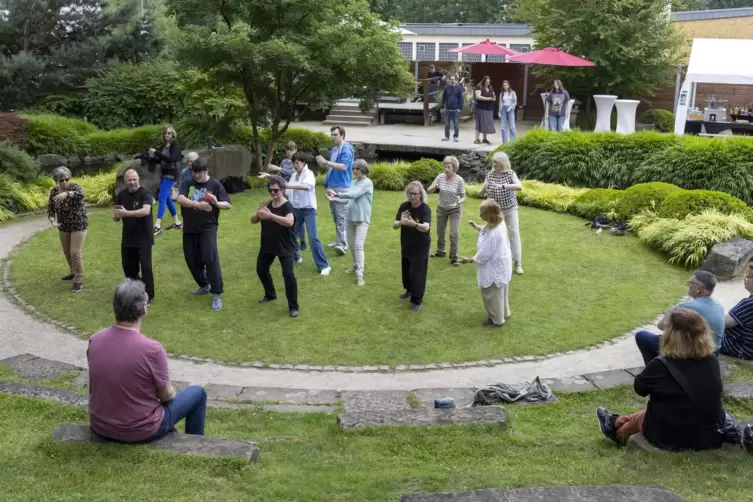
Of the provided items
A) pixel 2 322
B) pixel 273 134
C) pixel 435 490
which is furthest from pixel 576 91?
pixel 435 490

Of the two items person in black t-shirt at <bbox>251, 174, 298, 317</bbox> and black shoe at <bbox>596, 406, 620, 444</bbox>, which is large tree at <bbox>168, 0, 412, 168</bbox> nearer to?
person in black t-shirt at <bbox>251, 174, 298, 317</bbox>

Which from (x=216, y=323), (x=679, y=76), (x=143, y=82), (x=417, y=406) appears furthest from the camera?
(x=679, y=76)

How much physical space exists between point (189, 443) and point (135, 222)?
4.78 meters

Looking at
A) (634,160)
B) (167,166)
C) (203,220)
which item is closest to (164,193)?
(167,166)

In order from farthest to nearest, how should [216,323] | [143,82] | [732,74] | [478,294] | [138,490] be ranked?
[143,82] < [732,74] < [478,294] < [216,323] < [138,490]

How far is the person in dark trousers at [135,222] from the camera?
9.17 meters

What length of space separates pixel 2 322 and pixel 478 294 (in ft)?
19.0

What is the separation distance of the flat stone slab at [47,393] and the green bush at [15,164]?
1048 centimetres

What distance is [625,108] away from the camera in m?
20.4

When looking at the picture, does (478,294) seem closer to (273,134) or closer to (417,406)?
(417,406)

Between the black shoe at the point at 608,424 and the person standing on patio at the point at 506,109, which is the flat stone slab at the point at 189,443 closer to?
the black shoe at the point at 608,424

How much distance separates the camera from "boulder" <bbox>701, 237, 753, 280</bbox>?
10984mm

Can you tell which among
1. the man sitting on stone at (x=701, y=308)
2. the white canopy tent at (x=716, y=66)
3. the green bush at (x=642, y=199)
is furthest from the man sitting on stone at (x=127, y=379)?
the white canopy tent at (x=716, y=66)

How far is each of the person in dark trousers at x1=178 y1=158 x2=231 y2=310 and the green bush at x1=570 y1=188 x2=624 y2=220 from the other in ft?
25.6
